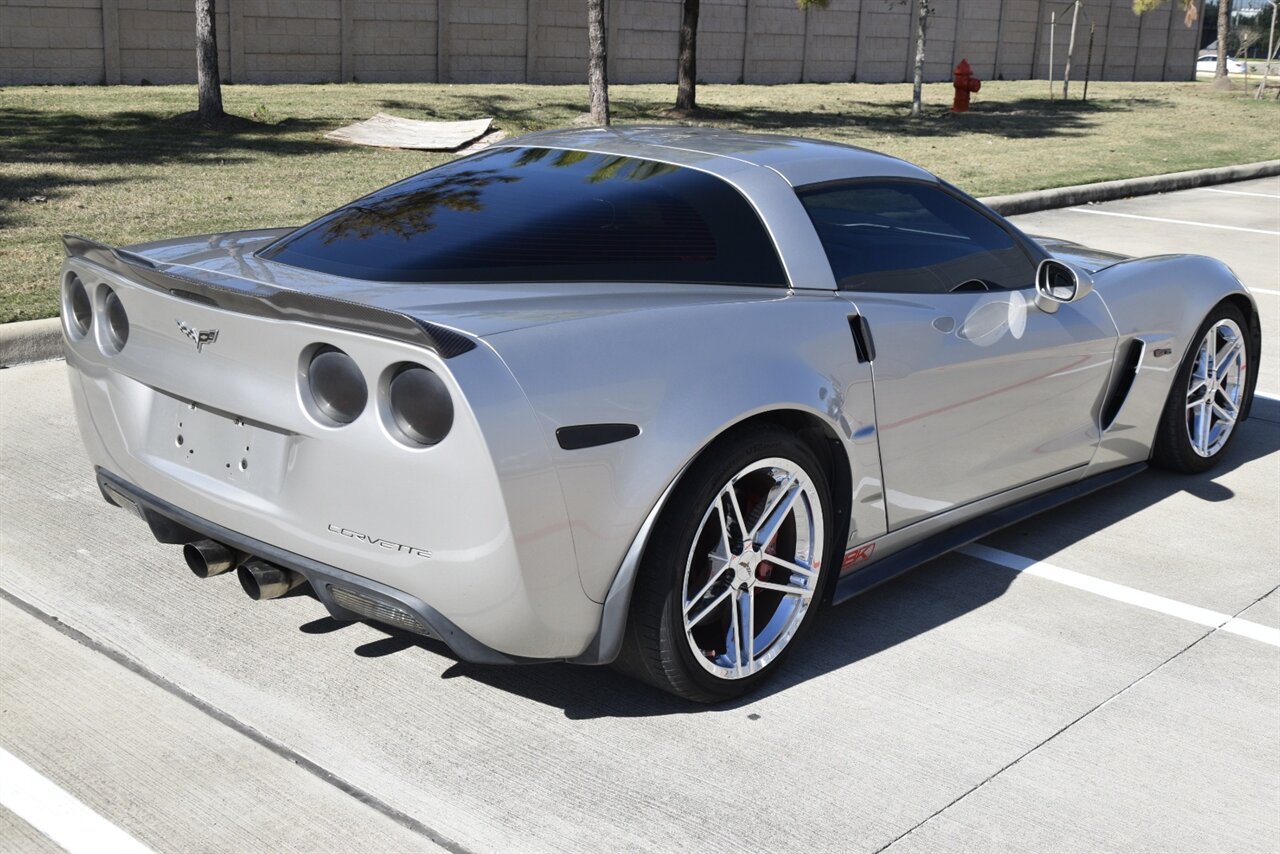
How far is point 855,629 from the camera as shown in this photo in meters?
4.23

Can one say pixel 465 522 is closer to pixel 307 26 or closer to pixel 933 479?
pixel 933 479

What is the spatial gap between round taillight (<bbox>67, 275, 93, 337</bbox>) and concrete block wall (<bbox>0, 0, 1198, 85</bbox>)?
63.8ft

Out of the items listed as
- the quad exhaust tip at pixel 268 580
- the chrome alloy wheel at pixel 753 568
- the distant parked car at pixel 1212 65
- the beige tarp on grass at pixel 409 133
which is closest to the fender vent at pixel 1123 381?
the chrome alloy wheel at pixel 753 568

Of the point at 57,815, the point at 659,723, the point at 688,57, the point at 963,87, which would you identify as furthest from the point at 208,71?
the point at 963,87

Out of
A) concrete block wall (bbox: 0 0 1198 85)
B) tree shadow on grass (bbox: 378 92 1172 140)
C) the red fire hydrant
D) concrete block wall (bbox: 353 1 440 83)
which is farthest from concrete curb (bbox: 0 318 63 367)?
the red fire hydrant

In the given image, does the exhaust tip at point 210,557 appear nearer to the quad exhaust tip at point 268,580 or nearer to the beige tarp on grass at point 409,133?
the quad exhaust tip at point 268,580

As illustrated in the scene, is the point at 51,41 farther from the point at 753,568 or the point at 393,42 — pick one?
the point at 753,568

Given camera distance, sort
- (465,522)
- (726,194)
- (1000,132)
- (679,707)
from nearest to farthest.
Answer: (465,522) < (679,707) < (726,194) < (1000,132)

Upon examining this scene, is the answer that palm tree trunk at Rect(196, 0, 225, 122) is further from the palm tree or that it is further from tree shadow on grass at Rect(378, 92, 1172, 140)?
the palm tree

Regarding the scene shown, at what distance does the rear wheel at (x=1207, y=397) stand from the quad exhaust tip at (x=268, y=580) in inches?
141

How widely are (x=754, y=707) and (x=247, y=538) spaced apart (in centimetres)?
139

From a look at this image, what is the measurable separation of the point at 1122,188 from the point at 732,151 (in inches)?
494

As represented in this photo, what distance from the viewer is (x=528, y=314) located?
3.28m

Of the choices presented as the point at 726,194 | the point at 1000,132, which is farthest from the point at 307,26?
the point at 726,194
